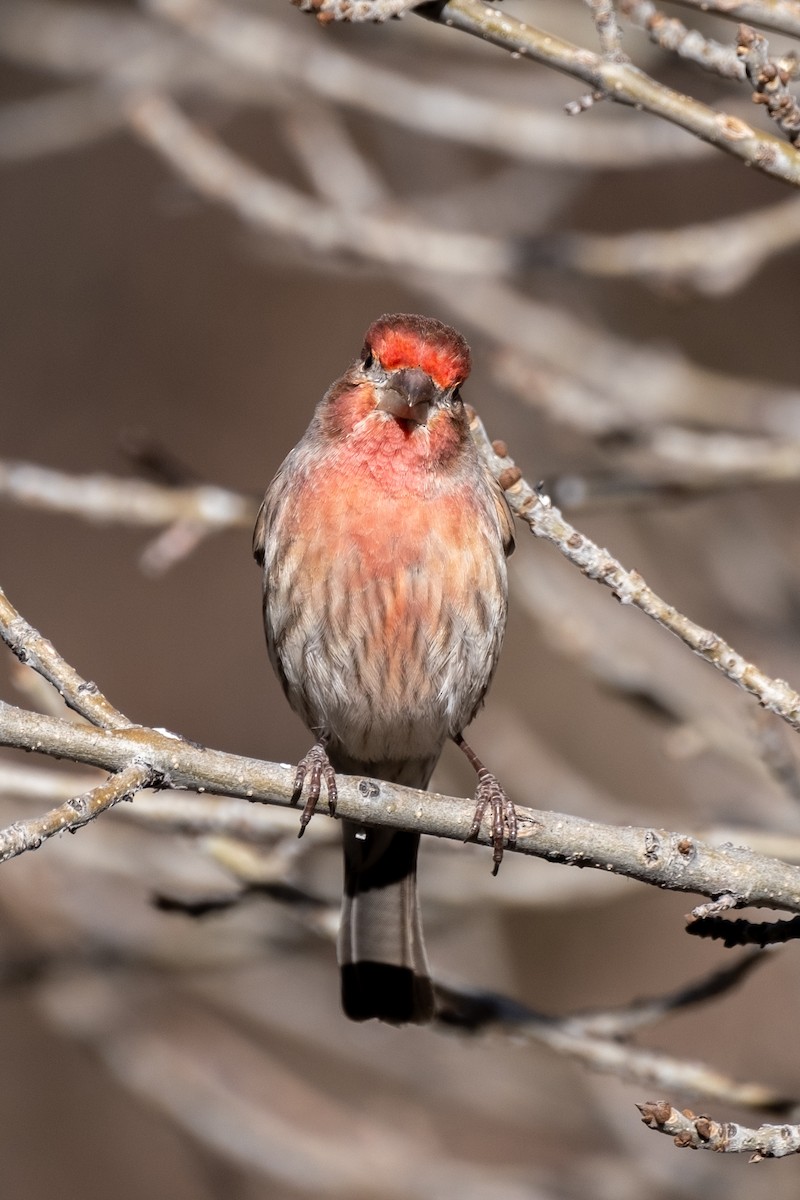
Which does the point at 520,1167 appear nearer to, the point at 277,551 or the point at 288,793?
the point at 277,551

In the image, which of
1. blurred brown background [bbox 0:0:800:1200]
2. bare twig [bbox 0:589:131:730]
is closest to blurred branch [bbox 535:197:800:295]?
blurred brown background [bbox 0:0:800:1200]

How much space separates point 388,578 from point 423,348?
62 cm

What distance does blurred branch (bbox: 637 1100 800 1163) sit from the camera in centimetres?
243

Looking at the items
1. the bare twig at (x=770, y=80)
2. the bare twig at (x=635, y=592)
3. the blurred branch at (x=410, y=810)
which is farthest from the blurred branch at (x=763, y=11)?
the blurred branch at (x=410, y=810)

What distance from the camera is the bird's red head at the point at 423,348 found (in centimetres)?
396

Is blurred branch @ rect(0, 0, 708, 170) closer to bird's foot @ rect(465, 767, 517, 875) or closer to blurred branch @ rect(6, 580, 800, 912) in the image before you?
bird's foot @ rect(465, 767, 517, 875)

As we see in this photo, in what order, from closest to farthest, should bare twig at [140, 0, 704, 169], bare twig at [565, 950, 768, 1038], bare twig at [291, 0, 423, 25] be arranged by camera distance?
1. bare twig at [291, 0, 423, 25]
2. bare twig at [565, 950, 768, 1038]
3. bare twig at [140, 0, 704, 169]

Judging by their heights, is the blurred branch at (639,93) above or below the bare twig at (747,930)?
above

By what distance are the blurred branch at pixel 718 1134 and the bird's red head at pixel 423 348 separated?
212cm

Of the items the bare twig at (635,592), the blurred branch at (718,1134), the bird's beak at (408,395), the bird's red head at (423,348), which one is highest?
the bird's red head at (423,348)

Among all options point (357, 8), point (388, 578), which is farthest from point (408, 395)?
point (357, 8)

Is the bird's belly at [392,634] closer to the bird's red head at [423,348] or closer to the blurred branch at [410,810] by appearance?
the bird's red head at [423,348]

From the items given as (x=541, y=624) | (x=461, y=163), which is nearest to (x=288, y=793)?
(x=541, y=624)

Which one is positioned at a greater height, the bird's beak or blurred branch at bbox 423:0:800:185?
the bird's beak
